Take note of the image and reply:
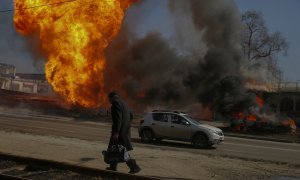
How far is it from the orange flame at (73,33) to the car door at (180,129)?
1384cm

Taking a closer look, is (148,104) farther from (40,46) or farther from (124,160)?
(124,160)

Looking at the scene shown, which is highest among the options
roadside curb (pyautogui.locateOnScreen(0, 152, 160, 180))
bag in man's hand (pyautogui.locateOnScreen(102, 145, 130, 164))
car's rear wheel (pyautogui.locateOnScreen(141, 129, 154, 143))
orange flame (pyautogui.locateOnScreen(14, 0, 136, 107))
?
orange flame (pyautogui.locateOnScreen(14, 0, 136, 107))

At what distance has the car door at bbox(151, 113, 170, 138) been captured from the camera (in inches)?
793

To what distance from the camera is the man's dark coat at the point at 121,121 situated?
30.4 feet

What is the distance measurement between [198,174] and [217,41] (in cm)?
3524

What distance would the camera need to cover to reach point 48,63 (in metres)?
36.2

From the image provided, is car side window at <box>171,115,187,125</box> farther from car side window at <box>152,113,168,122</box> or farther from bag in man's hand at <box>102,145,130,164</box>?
bag in man's hand at <box>102,145,130,164</box>

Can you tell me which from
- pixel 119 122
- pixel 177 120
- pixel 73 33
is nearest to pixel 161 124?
pixel 177 120

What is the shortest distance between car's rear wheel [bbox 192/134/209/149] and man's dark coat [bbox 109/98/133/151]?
996 centimetres

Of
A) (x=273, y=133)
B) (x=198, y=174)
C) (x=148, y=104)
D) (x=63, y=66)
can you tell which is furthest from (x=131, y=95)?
(x=198, y=174)

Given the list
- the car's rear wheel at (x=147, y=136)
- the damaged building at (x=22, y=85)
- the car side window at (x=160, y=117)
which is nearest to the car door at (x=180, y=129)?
the car side window at (x=160, y=117)

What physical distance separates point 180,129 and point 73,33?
1761 cm

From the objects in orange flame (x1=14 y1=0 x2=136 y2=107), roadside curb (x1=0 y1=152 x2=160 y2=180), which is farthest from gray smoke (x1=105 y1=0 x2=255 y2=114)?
roadside curb (x1=0 y1=152 x2=160 y2=180)

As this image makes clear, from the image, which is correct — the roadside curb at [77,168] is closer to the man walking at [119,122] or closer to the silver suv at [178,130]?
the man walking at [119,122]
